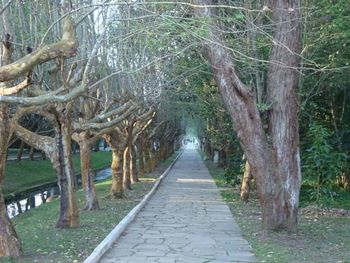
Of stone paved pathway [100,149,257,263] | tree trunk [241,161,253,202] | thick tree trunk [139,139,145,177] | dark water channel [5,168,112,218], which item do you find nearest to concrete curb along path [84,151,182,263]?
stone paved pathway [100,149,257,263]

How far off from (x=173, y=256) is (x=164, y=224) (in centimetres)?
424

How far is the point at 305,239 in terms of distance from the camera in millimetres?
11789

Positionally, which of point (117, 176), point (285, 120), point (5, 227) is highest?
point (285, 120)

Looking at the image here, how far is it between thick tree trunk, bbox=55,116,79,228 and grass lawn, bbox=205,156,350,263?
398cm

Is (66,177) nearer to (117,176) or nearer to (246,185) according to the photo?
(117,176)

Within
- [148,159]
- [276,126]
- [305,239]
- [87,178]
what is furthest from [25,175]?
[305,239]

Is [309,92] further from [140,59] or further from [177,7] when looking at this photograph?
[177,7]

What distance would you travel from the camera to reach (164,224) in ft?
47.7

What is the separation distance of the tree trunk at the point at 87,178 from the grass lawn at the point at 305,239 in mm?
4174

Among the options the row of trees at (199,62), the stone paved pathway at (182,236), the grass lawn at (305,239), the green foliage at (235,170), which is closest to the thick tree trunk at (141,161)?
the green foliage at (235,170)

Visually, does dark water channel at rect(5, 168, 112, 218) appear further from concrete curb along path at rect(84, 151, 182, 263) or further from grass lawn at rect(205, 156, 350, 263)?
grass lawn at rect(205, 156, 350, 263)

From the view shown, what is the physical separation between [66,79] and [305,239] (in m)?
5.92

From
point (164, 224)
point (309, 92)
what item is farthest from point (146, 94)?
point (164, 224)

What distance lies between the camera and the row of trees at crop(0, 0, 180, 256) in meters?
7.96
